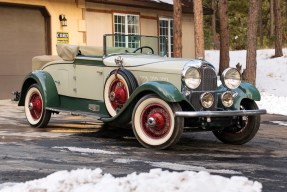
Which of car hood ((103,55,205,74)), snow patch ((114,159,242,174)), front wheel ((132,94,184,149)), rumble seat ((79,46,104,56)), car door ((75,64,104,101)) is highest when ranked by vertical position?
rumble seat ((79,46,104,56))

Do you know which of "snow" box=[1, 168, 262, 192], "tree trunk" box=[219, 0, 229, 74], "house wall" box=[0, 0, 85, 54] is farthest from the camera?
"tree trunk" box=[219, 0, 229, 74]

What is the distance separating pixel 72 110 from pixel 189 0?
18.3m

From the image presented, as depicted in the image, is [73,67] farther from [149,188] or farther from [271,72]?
[271,72]

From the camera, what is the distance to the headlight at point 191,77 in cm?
729

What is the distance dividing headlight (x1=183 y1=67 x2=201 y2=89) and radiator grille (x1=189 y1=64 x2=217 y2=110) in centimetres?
10

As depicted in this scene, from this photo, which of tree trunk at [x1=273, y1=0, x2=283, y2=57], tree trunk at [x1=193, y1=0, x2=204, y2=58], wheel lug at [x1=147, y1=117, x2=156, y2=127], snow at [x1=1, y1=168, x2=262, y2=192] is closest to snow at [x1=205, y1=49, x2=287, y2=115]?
tree trunk at [x1=273, y1=0, x2=283, y2=57]

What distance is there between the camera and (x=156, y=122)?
7.22 metres

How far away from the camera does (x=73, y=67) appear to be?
8953 mm

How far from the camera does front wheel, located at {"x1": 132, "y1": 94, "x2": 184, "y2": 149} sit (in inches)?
277

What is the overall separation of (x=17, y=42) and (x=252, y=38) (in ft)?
27.8

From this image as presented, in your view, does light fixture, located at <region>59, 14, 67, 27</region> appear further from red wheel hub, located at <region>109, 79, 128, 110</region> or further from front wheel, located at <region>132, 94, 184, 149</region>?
front wheel, located at <region>132, 94, 184, 149</region>

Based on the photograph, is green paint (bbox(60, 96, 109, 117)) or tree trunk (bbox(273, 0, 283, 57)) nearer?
green paint (bbox(60, 96, 109, 117))

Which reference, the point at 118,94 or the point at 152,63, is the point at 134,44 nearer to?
the point at 152,63

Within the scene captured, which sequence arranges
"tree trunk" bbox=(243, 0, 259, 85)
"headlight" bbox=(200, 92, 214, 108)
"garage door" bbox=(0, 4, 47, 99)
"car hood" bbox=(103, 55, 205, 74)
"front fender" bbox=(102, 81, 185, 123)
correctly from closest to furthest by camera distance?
"front fender" bbox=(102, 81, 185, 123) < "headlight" bbox=(200, 92, 214, 108) < "car hood" bbox=(103, 55, 205, 74) < "garage door" bbox=(0, 4, 47, 99) < "tree trunk" bbox=(243, 0, 259, 85)
